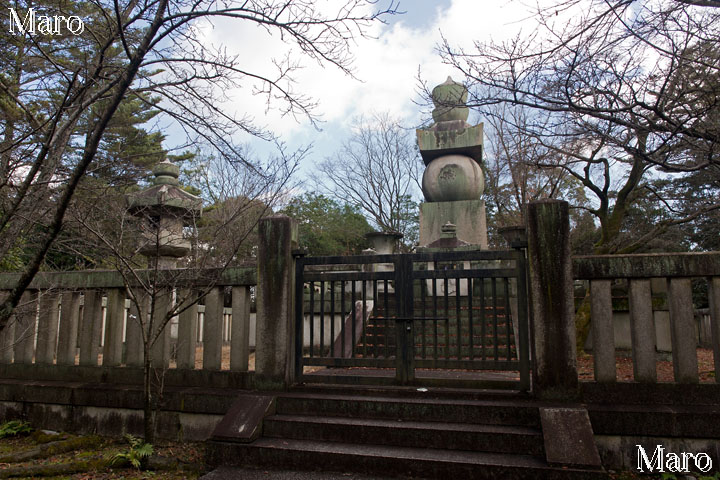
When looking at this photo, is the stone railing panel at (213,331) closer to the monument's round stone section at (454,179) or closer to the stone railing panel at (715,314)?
the stone railing panel at (715,314)

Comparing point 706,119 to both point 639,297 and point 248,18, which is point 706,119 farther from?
point 248,18

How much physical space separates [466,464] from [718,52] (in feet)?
16.7

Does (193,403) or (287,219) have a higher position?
(287,219)

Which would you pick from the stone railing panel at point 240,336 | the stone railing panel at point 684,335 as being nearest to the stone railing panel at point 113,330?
the stone railing panel at point 240,336

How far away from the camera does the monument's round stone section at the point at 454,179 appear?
1473 cm

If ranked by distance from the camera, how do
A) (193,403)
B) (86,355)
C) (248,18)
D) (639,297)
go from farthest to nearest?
(86,355) < (193,403) < (639,297) < (248,18)

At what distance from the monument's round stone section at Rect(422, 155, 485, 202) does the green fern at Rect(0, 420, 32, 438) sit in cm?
1230

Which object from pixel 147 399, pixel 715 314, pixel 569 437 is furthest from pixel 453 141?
pixel 147 399

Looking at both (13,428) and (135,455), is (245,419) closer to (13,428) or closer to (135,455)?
(135,455)

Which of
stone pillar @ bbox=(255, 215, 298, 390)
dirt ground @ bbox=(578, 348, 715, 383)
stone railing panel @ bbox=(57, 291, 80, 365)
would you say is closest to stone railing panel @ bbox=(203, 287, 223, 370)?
stone pillar @ bbox=(255, 215, 298, 390)

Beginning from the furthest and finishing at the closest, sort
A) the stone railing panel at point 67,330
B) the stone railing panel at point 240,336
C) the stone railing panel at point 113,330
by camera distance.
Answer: the stone railing panel at point 67,330 < the stone railing panel at point 113,330 < the stone railing panel at point 240,336

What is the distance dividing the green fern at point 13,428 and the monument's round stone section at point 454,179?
1230cm

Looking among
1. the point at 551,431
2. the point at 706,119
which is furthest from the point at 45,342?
the point at 706,119

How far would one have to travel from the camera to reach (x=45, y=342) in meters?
5.77
